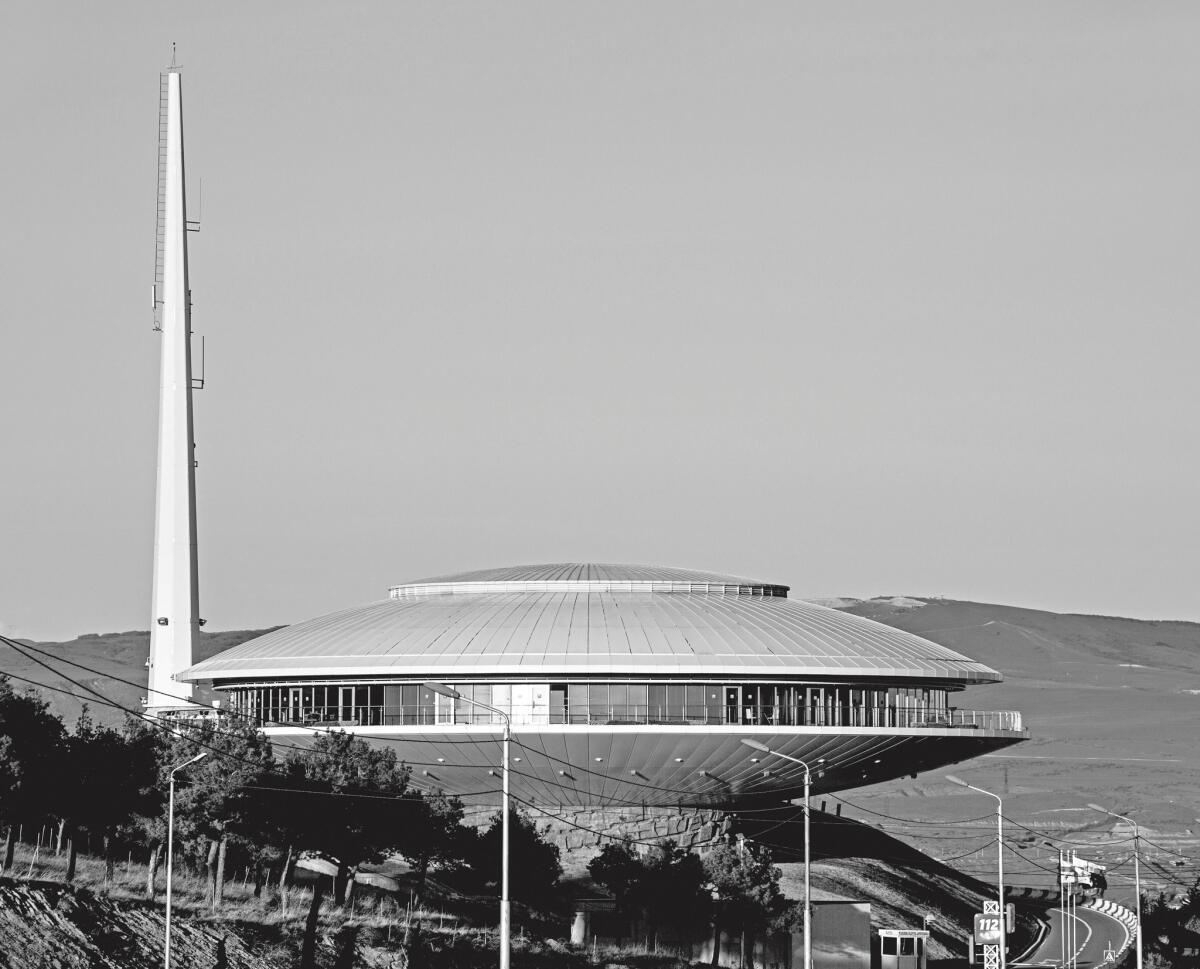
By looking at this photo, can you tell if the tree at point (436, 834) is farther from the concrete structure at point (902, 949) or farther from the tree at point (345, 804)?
the concrete structure at point (902, 949)

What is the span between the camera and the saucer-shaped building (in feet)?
258

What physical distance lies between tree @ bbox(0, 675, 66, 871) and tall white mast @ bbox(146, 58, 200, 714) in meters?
26.9

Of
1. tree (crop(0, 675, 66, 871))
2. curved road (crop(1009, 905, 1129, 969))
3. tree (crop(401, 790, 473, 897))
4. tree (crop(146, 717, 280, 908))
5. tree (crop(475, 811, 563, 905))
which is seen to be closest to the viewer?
tree (crop(0, 675, 66, 871))

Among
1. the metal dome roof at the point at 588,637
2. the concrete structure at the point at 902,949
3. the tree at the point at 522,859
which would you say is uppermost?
the metal dome roof at the point at 588,637

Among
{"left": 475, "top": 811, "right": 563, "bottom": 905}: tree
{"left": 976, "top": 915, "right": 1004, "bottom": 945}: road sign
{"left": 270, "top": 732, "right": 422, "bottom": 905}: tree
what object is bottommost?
{"left": 976, "top": 915, "right": 1004, "bottom": 945}: road sign

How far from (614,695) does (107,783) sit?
20334mm

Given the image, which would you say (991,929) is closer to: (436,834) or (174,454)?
(436,834)

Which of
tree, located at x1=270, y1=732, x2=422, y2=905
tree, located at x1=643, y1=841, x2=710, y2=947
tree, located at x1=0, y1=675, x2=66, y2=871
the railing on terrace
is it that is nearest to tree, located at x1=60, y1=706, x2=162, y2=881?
tree, located at x1=0, y1=675, x2=66, y2=871

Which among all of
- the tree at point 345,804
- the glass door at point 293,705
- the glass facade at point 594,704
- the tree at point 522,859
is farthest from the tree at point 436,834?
the glass door at point 293,705

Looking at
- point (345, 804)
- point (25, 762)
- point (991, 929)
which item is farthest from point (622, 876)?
point (25, 762)

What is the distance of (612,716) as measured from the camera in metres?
78.7

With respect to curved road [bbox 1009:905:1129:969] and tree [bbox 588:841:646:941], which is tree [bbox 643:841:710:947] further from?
curved road [bbox 1009:905:1129:969]

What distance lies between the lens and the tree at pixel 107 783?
213 ft

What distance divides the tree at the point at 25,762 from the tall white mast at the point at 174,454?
26.9 m
